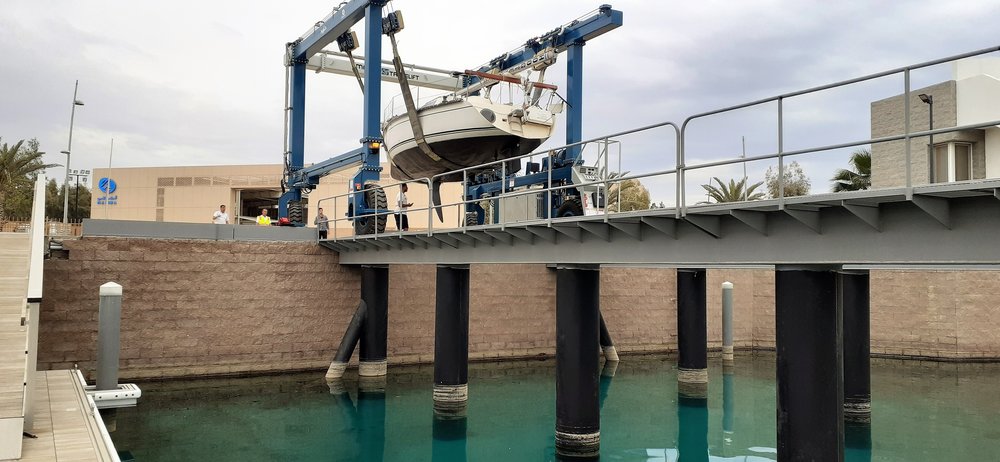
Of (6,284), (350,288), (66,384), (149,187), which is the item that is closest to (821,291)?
(66,384)

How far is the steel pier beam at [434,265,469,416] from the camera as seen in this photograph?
48.3ft

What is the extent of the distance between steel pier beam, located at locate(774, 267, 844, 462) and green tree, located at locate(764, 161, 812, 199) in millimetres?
901

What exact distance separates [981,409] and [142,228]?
799 inches

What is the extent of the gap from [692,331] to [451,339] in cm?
639

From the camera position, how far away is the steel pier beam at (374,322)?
1850 cm

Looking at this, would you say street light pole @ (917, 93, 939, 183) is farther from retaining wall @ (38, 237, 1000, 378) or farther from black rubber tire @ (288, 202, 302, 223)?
black rubber tire @ (288, 202, 302, 223)

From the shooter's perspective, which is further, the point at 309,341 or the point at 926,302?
the point at 926,302

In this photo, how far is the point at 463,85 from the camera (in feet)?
82.2

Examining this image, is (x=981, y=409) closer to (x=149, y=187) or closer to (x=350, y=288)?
(x=350, y=288)

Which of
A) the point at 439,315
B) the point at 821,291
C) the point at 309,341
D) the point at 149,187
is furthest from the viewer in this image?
the point at 149,187

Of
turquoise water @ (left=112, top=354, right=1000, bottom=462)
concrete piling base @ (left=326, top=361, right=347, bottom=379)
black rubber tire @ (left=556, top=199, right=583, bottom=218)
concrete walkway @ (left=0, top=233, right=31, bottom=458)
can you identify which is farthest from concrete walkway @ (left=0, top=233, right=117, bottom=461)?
black rubber tire @ (left=556, top=199, right=583, bottom=218)

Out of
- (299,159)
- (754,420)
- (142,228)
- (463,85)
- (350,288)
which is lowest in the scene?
(754,420)

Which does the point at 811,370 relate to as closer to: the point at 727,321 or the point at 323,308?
the point at 323,308

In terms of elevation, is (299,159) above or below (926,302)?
above
